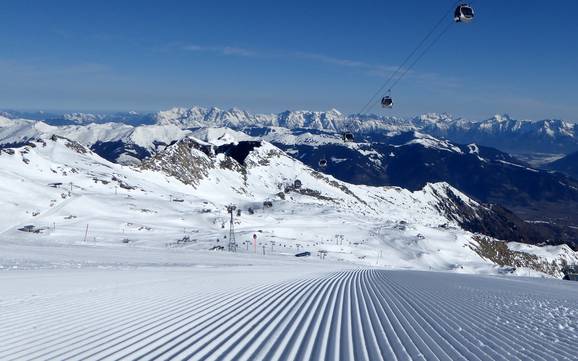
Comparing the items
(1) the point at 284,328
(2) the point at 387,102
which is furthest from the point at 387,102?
(1) the point at 284,328

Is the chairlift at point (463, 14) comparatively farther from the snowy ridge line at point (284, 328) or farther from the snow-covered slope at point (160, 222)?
the snow-covered slope at point (160, 222)

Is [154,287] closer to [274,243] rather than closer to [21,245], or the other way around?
[21,245]

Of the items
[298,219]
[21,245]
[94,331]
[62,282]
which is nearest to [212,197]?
[298,219]

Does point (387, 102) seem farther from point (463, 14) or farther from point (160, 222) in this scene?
point (160, 222)

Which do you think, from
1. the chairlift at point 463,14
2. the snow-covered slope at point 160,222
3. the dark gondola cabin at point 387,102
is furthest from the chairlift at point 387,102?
the snow-covered slope at point 160,222

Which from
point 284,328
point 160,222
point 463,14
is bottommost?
point 284,328

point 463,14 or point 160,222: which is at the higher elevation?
point 463,14

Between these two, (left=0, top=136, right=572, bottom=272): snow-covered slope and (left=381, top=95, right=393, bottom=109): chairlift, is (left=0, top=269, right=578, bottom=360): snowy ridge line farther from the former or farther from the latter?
(left=0, top=136, right=572, bottom=272): snow-covered slope
